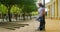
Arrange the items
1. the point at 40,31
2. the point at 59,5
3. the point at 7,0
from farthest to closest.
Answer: the point at 59,5
the point at 7,0
the point at 40,31

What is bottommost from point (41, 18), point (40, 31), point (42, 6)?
point (40, 31)

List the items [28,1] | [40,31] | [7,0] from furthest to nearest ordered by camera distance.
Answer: [28,1]
[7,0]
[40,31]

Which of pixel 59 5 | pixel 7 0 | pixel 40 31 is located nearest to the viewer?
pixel 40 31

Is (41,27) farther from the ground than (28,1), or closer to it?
closer to it

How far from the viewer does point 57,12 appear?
41.5m

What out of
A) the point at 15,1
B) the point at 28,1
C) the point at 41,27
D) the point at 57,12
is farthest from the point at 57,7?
the point at 41,27

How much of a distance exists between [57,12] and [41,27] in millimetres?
28378

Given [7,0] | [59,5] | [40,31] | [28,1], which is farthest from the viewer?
[59,5]

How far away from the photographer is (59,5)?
40062 mm

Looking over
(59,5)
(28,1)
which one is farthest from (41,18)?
(59,5)

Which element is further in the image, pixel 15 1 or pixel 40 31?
pixel 15 1

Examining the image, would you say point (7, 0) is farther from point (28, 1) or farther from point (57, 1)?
point (57, 1)

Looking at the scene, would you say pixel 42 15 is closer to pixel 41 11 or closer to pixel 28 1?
pixel 41 11

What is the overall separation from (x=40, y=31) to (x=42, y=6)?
69.5 inches
